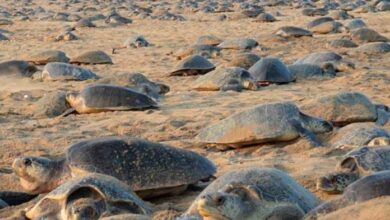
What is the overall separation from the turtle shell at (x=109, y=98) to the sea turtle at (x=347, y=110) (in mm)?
1503

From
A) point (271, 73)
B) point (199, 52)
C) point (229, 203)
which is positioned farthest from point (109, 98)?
point (199, 52)

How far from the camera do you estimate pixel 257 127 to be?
4.63 m

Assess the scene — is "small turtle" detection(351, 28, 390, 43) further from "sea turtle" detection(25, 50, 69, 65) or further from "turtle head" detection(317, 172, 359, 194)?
"turtle head" detection(317, 172, 359, 194)

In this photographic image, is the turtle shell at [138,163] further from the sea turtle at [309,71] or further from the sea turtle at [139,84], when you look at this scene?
the sea turtle at [309,71]

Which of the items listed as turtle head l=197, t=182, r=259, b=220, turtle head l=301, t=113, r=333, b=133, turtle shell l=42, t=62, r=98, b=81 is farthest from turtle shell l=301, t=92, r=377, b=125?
turtle shell l=42, t=62, r=98, b=81

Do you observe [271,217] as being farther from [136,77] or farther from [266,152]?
[136,77]

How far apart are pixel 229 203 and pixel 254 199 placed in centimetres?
14

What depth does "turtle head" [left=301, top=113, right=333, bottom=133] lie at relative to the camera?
190 inches

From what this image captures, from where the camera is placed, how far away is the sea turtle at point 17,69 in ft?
27.6

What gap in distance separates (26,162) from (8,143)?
1.35 m

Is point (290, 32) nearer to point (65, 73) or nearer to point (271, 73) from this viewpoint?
point (271, 73)

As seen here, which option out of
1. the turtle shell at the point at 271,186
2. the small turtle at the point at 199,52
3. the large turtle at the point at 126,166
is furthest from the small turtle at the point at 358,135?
the small turtle at the point at 199,52

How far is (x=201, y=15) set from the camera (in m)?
18.2

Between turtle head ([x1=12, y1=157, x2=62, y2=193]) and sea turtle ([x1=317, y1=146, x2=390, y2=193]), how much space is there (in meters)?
1.33
